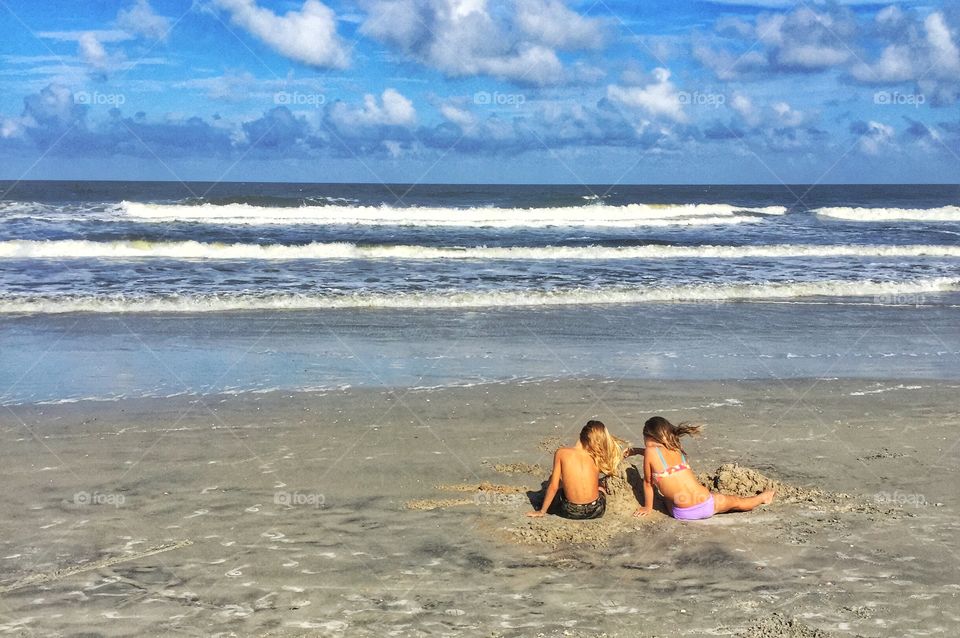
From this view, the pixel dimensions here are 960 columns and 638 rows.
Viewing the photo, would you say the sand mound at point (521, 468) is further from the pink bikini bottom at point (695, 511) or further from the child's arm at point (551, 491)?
the pink bikini bottom at point (695, 511)

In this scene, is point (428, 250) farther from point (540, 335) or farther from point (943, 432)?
point (943, 432)

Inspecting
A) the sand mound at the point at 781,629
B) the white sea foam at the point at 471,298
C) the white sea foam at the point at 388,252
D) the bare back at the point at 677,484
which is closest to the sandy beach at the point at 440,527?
the sand mound at the point at 781,629

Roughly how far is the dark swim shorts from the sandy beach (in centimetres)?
7

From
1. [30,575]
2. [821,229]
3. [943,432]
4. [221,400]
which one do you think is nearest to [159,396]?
[221,400]

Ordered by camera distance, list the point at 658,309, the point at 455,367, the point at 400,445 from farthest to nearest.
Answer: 1. the point at 658,309
2. the point at 455,367
3. the point at 400,445

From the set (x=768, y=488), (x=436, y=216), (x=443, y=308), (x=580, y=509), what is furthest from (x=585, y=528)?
(x=436, y=216)

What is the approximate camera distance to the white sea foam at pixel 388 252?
22469mm

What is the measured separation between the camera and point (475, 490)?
19.3ft

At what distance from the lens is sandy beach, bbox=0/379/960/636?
4141 millimetres

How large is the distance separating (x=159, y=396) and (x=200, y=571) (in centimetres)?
416

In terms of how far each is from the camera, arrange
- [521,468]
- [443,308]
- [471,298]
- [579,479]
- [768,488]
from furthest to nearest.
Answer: [471,298], [443,308], [521,468], [768,488], [579,479]

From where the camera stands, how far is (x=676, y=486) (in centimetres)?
543

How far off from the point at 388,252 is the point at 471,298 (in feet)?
30.3

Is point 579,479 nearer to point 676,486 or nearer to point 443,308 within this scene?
point 676,486
